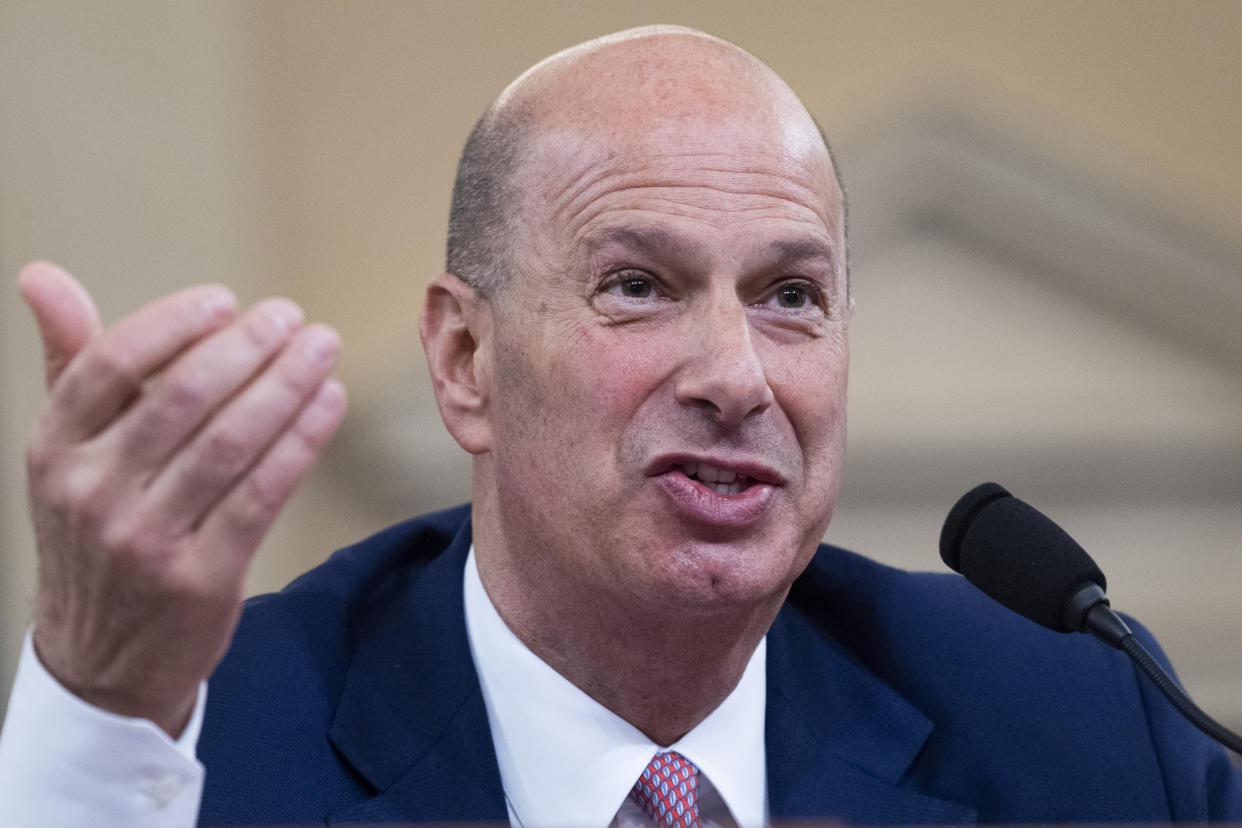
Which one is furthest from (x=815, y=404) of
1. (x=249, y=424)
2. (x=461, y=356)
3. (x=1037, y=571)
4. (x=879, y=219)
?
(x=879, y=219)

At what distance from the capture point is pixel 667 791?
1.97 metres

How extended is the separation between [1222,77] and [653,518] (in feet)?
13.8

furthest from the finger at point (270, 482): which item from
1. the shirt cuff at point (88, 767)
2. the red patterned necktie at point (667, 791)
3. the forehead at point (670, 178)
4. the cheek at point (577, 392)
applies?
the red patterned necktie at point (667, 791)

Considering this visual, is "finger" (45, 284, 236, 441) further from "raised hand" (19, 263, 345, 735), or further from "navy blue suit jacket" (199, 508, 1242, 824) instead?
"navy blue suit jacket" (199, 508, 1242, 824)

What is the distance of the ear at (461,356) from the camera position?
2.05m

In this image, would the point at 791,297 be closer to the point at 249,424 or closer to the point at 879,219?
the point at 249,424

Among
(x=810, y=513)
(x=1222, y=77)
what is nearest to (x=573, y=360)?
(x=810, y=513)

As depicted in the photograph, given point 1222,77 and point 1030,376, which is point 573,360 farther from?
point 1222,77

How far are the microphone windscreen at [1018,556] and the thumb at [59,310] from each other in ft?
3.25

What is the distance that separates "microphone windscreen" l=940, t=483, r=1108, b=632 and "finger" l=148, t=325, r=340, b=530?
0.84 meters

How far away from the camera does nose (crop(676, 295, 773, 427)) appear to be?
1780 mm

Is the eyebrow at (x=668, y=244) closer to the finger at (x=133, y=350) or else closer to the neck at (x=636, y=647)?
the neck at (x=636, y=647)

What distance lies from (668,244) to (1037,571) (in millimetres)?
587

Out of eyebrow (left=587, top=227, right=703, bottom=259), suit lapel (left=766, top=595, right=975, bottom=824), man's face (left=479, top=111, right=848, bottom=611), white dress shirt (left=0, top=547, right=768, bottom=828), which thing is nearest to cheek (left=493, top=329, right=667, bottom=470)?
man's face (left=479, top=111, right=848, bottom=611)
